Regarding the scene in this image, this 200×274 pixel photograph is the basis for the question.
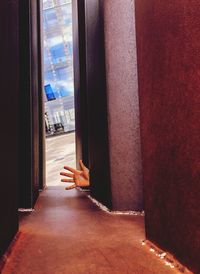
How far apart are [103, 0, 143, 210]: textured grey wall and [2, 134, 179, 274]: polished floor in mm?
285

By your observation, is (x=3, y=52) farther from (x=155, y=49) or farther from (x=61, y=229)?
(x=61, y=229)

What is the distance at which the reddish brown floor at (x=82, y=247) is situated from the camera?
144 centimetres

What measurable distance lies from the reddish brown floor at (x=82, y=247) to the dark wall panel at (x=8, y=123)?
0.17 meters

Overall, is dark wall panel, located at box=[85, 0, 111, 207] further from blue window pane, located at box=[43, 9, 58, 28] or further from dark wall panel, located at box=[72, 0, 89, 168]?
blue window pane, located at box=[43, 9, 58, 28]

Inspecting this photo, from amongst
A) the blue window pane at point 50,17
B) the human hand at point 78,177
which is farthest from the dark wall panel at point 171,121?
the blue window pane at point 50,17

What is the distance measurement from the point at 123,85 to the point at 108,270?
6.43 feet

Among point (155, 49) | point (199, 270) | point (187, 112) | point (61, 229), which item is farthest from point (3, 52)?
point (199, 270)

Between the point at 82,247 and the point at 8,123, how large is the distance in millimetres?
1005

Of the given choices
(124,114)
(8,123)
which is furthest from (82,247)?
(124,114)

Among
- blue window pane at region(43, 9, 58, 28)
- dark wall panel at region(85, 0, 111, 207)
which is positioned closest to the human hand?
dark wall panel at region(85, 0, 111, 207)

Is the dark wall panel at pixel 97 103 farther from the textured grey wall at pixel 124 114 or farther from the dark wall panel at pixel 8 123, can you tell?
the dark wall panel at pixel 8 123

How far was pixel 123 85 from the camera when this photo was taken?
2893mm

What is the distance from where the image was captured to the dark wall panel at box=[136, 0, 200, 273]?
1265mm

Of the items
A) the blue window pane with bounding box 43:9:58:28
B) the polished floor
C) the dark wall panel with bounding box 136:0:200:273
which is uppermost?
the blue window pane with bounding box 43:9:58:28
